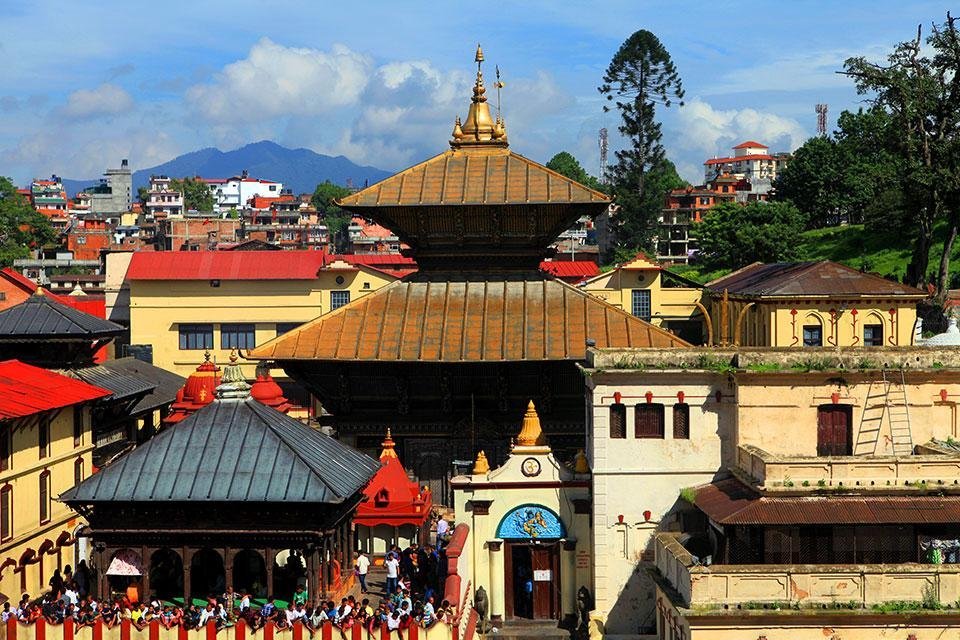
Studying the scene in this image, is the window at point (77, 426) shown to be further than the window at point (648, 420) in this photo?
Yes

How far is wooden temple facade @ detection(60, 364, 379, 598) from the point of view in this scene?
103 ft

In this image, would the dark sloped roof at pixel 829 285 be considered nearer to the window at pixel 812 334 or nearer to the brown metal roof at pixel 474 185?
the window at pixel 812 334

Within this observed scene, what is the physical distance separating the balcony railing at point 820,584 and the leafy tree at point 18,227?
4672 inches

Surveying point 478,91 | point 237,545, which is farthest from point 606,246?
point 237,545

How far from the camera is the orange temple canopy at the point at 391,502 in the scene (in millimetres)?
39375

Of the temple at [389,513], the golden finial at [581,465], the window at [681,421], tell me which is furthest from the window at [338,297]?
the window at [681,421]

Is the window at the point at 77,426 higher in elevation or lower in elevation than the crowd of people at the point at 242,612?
higher

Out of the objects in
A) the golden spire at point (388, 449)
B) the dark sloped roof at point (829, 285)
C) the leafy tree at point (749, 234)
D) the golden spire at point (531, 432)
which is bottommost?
the golden spire at point (388, 449)

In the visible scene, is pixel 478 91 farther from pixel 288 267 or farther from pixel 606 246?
pixel 606 246

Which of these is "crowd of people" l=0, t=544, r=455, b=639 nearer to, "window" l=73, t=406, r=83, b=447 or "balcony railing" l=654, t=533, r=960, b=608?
"balcony railing" l=654, t=533, r=960, b=608

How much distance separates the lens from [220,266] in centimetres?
8688

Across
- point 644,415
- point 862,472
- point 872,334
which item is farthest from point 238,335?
point 862,472

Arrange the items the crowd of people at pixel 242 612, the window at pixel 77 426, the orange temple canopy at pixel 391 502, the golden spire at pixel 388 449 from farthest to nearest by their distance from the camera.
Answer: the window at pixel 77 426 → the golden spire at pixel 388 449 → the orange temple canopy at pixel 391 502 → the crowd of people at pixel 242 612

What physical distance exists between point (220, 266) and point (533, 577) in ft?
168
